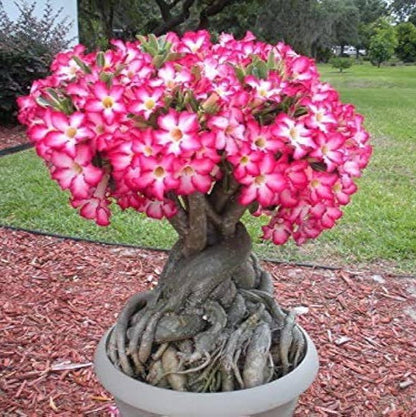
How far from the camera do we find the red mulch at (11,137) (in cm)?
750

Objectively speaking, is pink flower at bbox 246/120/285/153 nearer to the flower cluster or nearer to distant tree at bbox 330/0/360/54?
the flower cluster

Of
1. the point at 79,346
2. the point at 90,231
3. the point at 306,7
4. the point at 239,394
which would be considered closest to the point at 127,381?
the point at 239,394

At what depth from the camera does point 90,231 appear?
4.16 metres

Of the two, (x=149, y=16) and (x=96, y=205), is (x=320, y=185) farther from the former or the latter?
(x=149, y=16)

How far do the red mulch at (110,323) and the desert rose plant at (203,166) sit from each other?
0.80 meters

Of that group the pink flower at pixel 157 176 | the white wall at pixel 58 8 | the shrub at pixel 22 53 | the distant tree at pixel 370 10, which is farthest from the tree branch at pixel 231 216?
the distant tree at pixel 370 10

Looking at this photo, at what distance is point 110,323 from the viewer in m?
2.92

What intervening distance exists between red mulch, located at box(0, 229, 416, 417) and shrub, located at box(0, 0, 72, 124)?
4.65 meters

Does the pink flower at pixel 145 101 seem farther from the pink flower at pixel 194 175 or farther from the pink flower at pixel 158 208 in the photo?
the pink flower at pixel 158 208

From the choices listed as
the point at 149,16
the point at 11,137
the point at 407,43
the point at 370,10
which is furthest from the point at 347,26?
the point at 11,137

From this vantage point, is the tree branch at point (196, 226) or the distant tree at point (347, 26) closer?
the tree branch at point (196, 226)

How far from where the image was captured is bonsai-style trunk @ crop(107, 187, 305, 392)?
1.62 meters

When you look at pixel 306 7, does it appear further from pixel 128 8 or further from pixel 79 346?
pixel 79 346

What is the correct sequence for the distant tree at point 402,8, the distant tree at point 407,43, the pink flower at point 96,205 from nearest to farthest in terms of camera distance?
the pink flower at point 96,205
the distant tree at point 407,43
the distant tree at point 402,8
